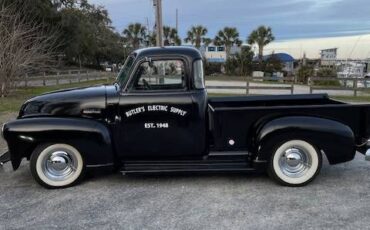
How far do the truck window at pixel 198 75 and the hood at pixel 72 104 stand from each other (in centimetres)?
121

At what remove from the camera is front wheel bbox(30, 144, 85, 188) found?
5.59m

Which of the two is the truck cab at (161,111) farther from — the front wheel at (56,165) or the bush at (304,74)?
the bush at (304,74)

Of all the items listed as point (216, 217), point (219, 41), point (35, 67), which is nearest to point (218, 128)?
point (216, 217)

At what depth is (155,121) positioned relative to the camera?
18.5 feet

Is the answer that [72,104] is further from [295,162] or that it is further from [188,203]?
[295,162]

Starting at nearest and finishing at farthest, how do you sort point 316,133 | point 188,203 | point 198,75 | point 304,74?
point 188,203, point 316,133, point 198,75, point 304,74

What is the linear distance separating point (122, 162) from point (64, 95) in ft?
3.93

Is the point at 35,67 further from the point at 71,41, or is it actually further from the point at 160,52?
the point at 71,41

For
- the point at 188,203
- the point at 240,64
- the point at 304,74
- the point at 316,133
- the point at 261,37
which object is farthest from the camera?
the point at 261,37

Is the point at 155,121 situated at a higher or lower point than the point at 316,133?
higher

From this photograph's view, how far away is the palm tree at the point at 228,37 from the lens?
64.3 meters

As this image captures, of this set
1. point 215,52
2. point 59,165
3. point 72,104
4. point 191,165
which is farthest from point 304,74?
point 59,165

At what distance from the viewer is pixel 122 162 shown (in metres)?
5.77

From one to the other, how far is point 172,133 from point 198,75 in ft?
2.85
